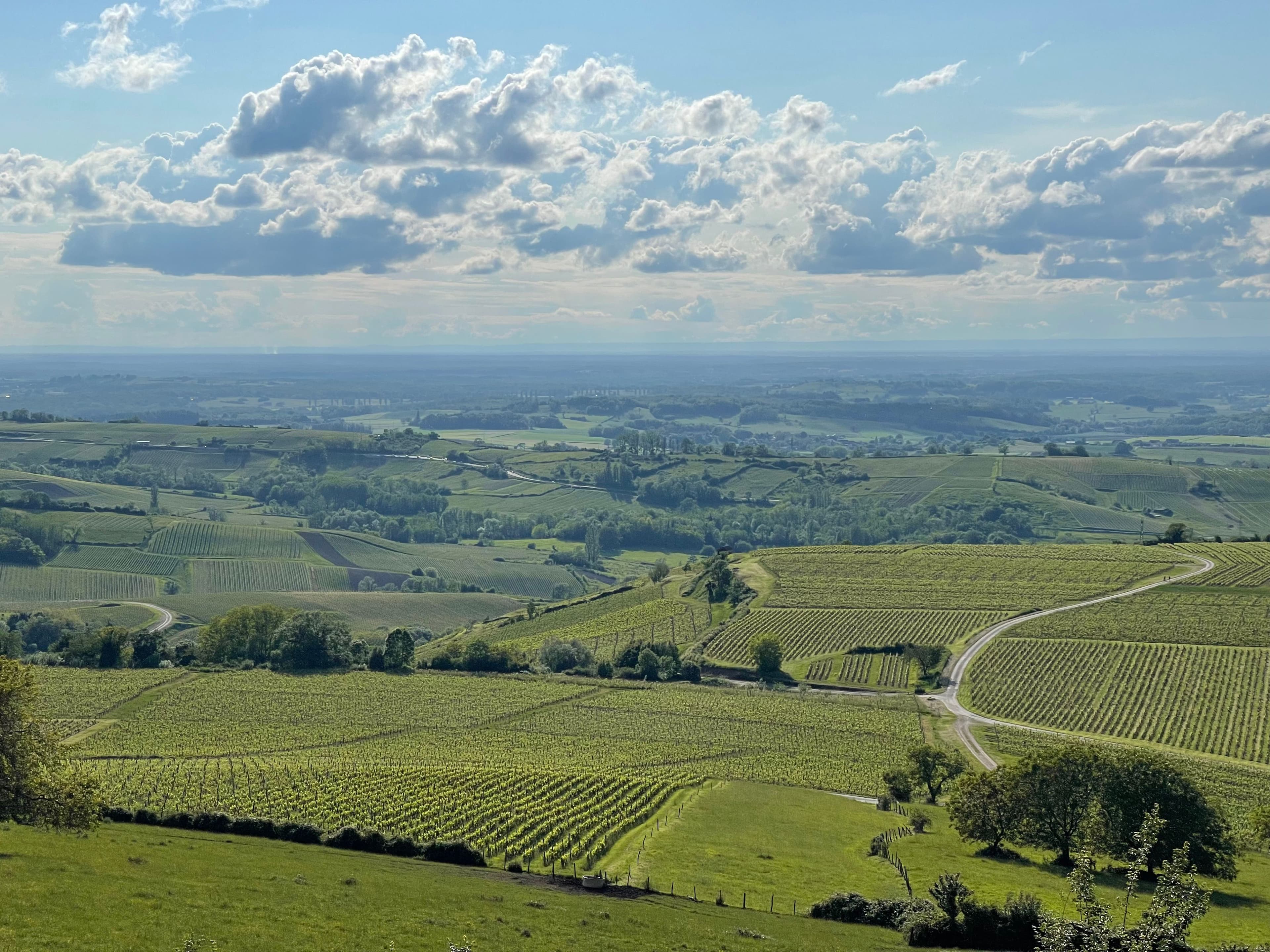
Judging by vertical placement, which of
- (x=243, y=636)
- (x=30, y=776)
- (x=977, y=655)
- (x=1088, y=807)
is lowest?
(x=243, y=636)

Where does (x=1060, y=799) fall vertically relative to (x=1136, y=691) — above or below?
above

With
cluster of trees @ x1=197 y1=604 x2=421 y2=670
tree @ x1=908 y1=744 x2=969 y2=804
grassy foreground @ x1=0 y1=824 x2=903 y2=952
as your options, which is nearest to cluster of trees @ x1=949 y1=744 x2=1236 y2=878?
→ tree @ x1=908 y1=744 x2=969 y2=804

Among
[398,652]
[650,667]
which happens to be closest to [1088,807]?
[650,667]

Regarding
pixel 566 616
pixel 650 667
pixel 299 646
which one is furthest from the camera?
pixel 566 616

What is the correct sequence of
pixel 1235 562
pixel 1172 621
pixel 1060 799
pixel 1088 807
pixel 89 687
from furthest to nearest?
pixel 1235 562 → pixel 1172 621 → pixel 89 687 → pixel 1060 799 → pixel 1088 807

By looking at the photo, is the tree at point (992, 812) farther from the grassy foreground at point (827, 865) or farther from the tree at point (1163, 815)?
the tree at point (1163, 815)

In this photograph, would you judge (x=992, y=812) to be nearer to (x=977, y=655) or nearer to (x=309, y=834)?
(x=309, y=834)

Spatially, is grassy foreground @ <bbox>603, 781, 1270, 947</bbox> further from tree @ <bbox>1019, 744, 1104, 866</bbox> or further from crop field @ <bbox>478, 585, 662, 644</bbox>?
crop field @ <bbox>478, 585, 662, 644</bbox>

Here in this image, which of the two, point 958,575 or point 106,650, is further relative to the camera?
point 958,575
